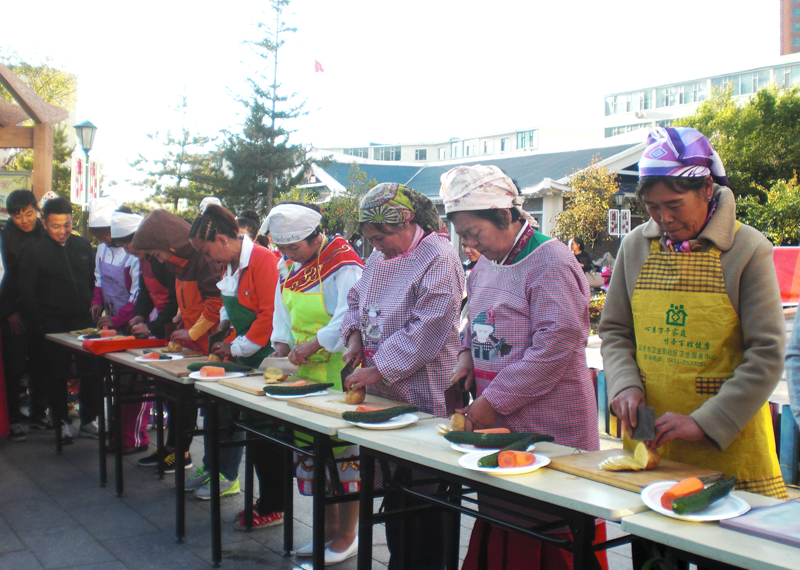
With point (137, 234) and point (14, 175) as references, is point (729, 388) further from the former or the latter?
point (14, 175)

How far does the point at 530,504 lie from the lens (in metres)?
1.70

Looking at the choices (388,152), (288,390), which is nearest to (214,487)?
(288,390)

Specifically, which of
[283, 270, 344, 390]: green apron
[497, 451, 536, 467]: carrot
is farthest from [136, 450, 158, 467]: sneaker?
[497, 451, 536, 467]: carrot

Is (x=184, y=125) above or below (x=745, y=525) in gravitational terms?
above

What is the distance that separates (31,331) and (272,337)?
3300mm

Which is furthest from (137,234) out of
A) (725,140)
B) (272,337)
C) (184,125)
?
(184,125)

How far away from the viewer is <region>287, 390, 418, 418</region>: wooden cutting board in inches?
106

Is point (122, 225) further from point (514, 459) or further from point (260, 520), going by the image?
point (514, 459)

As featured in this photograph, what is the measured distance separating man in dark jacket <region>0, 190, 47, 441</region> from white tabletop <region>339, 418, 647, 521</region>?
476cm

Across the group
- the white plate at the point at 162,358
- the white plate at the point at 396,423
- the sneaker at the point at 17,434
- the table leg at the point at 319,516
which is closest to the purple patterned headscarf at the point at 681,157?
the white plate at the point at 396,423

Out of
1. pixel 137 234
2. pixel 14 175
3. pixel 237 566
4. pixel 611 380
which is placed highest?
pixel 14 175


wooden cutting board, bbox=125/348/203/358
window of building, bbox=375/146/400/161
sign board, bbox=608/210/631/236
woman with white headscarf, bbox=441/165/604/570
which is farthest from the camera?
window of building, bbox=375/146/400/161

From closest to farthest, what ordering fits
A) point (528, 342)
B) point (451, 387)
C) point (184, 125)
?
point (528, 342) → point (451, 387) → point (184, 125)

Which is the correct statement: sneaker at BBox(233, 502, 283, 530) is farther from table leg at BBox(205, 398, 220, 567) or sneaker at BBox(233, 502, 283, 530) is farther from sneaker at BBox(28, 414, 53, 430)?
sneaker at BBox(28, 414, 53, 430)
